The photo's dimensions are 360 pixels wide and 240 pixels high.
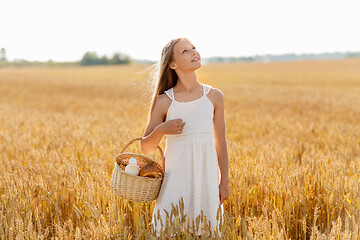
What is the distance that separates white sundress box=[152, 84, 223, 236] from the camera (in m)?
2.39

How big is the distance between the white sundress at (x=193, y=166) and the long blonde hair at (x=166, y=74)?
211 mm

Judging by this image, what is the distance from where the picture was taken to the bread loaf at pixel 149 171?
2391 mm

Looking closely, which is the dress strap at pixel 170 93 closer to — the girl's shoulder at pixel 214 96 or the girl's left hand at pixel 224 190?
the girl's shoulder at pixel 214 96

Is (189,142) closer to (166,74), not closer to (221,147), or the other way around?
(221,147)

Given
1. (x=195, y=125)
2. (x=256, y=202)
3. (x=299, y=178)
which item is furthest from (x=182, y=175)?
(x=299, y=178)

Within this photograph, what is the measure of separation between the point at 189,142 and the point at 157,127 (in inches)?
9.5

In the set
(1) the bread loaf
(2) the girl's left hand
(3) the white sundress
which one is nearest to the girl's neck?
(3) the white sundress

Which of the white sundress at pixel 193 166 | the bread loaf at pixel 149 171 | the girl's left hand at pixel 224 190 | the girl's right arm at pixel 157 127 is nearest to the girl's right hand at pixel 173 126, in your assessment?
the girl's right arm at pixel 157 127

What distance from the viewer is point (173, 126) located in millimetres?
2258

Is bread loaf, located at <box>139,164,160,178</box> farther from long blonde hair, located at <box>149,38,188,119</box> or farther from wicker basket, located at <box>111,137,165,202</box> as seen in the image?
long blonde hair, located at <box>149,38,188,119</box>

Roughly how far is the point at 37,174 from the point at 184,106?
5.81 feet

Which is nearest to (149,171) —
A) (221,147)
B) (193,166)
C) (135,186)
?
(135,186)

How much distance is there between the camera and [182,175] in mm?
2402

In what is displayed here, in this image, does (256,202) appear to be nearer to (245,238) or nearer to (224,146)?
(224,146)
